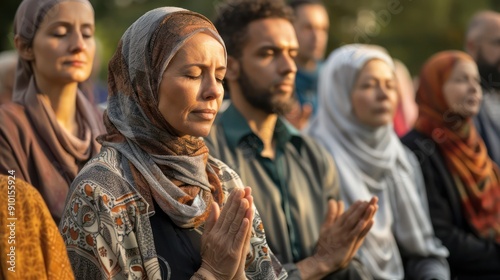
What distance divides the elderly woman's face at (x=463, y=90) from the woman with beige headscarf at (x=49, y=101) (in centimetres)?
285

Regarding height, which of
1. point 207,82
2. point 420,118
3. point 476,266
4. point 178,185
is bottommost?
point 476,266

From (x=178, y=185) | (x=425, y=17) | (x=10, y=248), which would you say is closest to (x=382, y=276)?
(x=178, y=185)

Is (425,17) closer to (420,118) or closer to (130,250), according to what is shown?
(420,118)

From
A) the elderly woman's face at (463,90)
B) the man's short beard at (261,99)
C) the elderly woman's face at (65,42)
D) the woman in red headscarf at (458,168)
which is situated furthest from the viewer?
the elderly woman's face at (463,90)

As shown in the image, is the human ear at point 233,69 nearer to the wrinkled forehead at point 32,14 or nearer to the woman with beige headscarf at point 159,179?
the wrinkled forehead at point 32,14

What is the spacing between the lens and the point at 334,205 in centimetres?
444

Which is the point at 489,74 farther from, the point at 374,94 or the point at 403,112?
the point at 374,94

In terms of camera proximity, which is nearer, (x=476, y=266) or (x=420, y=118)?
(x=476, y=266)

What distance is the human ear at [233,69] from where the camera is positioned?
4871 millimetres

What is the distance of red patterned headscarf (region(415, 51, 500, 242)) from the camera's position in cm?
593

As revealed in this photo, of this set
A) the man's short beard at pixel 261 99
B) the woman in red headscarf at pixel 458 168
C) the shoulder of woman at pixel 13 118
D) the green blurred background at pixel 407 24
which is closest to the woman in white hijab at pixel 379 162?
the woman in red headscarf at pixel 458 168

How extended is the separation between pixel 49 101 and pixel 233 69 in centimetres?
109

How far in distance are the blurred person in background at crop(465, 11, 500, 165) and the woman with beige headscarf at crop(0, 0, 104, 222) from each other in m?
3.50

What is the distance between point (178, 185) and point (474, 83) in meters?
3.45
